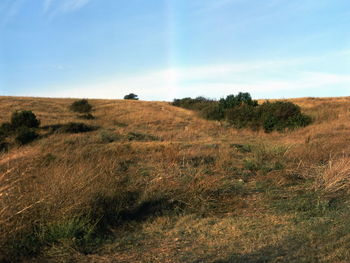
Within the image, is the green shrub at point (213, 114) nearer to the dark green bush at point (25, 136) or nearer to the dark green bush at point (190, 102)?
the dark green bush at point (190, 102)

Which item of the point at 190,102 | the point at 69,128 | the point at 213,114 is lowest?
the point at 69,128

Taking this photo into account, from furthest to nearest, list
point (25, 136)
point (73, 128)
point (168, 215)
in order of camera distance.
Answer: point (73, 128), point (25, 136), point (168, 215)

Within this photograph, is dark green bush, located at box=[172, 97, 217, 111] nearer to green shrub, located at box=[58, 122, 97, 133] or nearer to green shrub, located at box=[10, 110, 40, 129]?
green shrub, located at box=[58, 122, 97, 133]

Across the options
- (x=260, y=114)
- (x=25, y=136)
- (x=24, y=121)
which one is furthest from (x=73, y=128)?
(x=260, y=114)

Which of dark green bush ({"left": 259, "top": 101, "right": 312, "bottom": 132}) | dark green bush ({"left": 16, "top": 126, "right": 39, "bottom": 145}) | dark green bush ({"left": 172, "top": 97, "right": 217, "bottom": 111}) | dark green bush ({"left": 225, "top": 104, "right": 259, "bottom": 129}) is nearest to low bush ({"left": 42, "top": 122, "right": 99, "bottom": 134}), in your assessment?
dark green bush ({"left": 16, "top": 126, "right": 39, "bottom": 145})

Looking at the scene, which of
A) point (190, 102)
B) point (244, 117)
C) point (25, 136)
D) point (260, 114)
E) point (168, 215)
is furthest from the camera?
point (190, 102)

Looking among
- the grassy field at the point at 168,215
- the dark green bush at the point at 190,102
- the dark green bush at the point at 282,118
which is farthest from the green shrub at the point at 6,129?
the dark green bush at the point at 190,102

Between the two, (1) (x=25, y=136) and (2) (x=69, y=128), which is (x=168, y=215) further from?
(2) (x=69, y=128)

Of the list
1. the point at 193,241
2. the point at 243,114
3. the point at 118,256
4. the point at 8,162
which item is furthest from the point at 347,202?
the point at 243,114

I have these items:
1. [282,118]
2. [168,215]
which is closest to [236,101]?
[282,118]

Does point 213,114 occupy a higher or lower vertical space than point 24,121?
higher

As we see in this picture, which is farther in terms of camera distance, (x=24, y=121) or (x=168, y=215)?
(x=24, y=121)

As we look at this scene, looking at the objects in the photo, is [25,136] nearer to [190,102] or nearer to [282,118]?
[282,118]

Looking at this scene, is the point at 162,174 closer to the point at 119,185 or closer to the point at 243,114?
the point at 119,185
